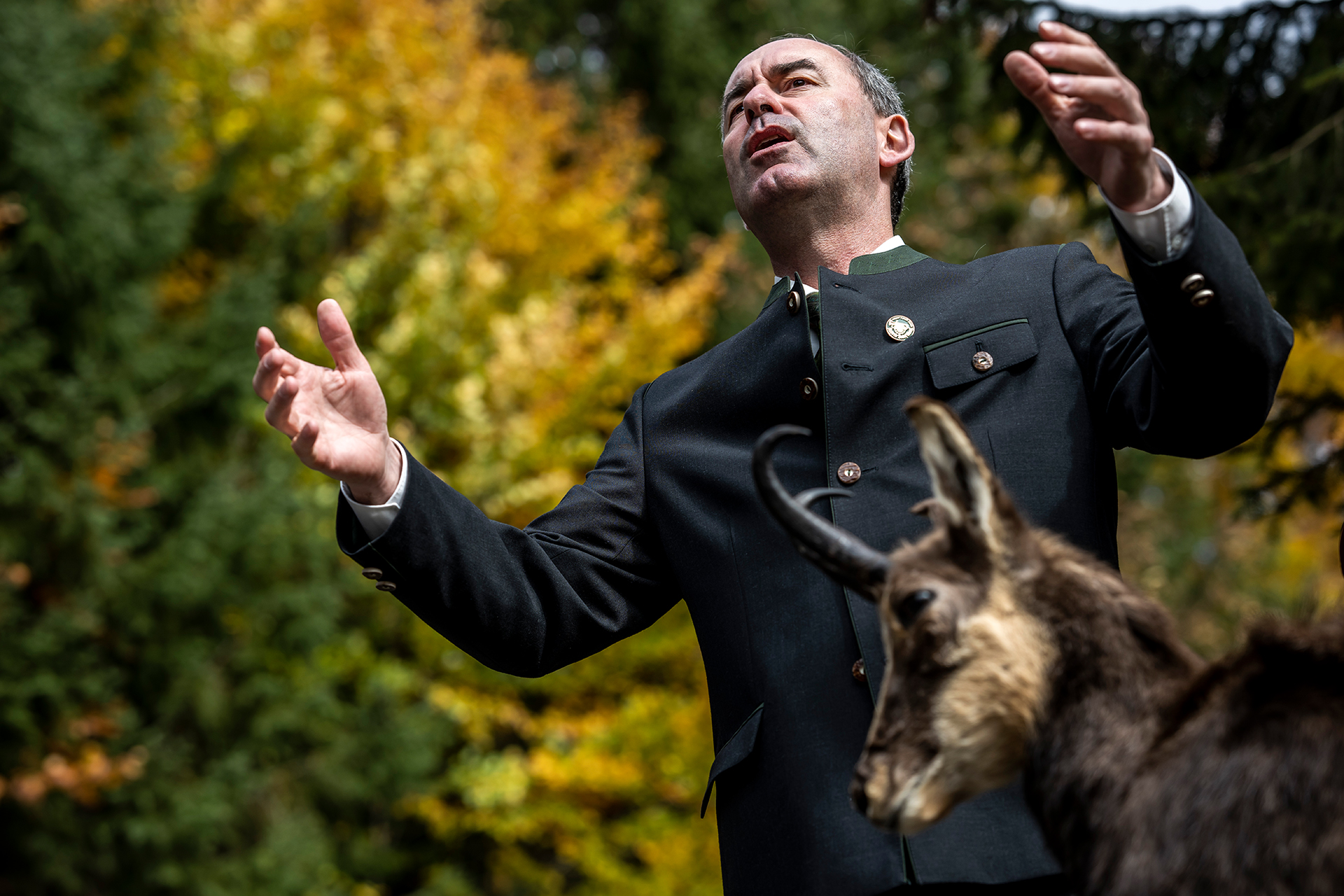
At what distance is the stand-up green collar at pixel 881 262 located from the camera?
2.52 meters

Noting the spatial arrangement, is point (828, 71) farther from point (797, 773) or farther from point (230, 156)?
Answer: point (230, 156)

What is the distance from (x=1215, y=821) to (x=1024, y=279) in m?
1.29

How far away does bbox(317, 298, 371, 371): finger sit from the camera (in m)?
2.25

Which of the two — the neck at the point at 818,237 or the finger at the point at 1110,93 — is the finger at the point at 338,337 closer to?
the neck at the point at 818,237

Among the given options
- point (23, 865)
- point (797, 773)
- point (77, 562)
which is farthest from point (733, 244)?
point (797, 773)

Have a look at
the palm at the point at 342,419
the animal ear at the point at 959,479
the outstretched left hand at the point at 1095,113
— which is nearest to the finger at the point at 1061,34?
the outstretched left hand at the point at 1095,113

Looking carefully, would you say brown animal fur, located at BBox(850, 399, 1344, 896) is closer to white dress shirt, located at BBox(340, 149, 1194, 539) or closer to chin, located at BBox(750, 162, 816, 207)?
white dress shirt, located at BBox(340, 149, 1194, 539)

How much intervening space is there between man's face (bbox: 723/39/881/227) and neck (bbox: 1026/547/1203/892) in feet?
4.30

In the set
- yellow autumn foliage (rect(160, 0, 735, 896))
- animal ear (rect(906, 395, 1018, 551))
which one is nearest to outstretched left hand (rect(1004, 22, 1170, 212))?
animal ear (rect(906, 395, 1018, 551))

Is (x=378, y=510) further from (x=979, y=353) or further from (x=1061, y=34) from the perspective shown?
(x=1061, y=34)

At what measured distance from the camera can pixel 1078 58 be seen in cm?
163

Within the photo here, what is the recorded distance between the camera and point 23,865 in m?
9.49

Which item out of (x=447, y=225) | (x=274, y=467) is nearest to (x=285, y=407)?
(x=274, y=467)

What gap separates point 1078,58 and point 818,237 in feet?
3.33
